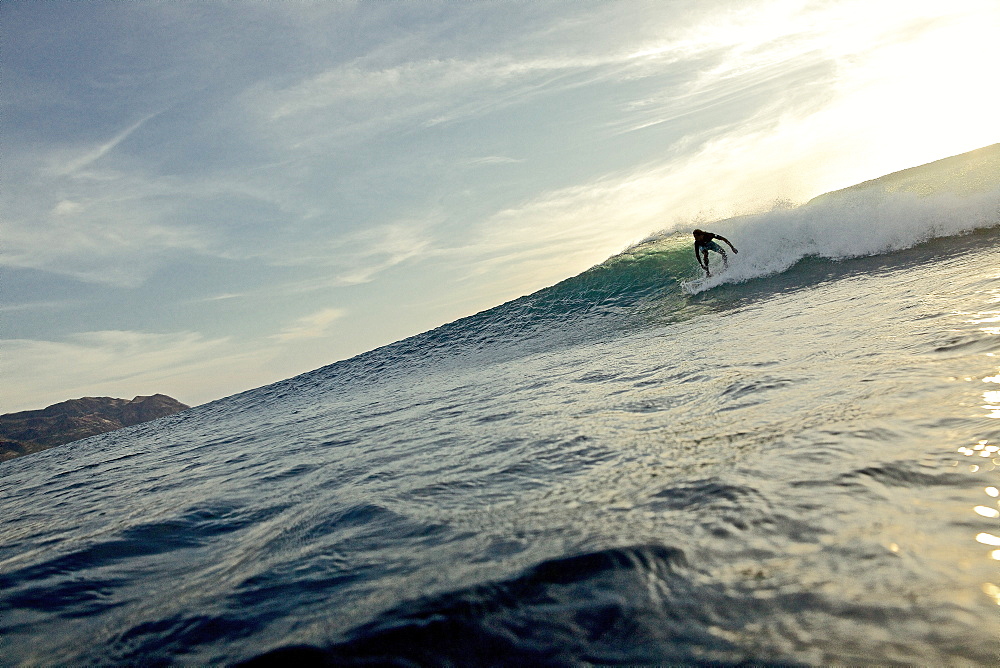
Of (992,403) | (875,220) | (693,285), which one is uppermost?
(875,220)

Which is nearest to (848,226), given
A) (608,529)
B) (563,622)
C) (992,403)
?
(992,403)

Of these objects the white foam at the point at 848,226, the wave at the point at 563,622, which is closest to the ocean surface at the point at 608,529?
the wave at the point at 563,622

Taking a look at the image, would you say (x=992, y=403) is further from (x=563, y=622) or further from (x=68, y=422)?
(x=68, y=422)

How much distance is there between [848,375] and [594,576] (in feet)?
12.3

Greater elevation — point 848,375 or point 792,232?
point 792,232

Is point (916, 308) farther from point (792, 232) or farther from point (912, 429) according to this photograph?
point (792, 232)

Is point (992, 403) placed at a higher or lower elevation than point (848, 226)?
lower

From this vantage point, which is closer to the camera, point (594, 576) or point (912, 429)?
point (594, 576)

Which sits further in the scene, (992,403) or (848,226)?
(848,226)

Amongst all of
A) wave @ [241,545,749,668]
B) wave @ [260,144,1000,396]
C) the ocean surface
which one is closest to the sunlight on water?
the ocean surface

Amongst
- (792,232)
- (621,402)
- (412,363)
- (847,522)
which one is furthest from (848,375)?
(412,363)

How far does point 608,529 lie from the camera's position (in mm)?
2895

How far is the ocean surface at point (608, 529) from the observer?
200 centimetres

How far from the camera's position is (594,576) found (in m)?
2.45
